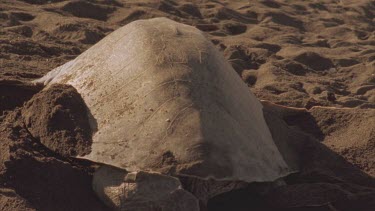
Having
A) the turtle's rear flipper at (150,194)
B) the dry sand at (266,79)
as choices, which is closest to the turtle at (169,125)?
the turtle's rear flipper at (150,194)

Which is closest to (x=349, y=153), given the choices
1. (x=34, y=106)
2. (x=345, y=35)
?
(x=34, y=106)

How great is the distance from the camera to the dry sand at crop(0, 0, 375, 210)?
109 inches

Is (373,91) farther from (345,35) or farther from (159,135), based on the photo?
(159,135)

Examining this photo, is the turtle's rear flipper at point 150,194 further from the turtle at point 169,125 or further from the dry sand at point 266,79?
the dry sand at point 266,79

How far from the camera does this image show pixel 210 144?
2662mm

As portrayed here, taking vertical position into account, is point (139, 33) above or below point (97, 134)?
above

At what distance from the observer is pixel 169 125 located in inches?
107

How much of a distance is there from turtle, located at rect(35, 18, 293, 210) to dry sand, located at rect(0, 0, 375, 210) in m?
0.16

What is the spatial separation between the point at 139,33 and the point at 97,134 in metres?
0.64

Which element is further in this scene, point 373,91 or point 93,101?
point 373,91

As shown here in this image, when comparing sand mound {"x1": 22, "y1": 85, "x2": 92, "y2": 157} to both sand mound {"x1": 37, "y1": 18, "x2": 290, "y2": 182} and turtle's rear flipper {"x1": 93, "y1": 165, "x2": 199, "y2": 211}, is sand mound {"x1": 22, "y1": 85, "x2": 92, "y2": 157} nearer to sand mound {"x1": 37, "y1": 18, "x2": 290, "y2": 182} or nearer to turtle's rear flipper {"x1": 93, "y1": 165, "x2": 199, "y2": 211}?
sand mound {"x1": 37, "y1": 18, "x2": 290, "y2": 182}

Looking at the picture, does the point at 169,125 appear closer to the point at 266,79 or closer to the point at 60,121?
the point at 60,121

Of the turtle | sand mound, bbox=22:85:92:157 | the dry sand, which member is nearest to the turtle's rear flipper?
the turtle

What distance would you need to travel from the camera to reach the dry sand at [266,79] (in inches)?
109
